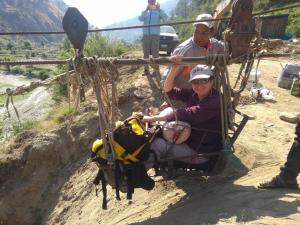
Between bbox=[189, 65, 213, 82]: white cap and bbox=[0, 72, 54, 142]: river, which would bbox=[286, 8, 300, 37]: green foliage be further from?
bbox=[189, 65, 213, 82]: white cap

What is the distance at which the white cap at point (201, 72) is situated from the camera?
168 inches

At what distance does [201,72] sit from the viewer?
431cm

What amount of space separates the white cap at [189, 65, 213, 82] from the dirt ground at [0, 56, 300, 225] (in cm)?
133

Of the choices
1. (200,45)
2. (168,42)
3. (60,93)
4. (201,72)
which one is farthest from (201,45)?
(60,93)

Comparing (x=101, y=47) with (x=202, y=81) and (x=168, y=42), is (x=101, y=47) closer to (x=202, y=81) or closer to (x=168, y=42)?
(x=168, y=42)

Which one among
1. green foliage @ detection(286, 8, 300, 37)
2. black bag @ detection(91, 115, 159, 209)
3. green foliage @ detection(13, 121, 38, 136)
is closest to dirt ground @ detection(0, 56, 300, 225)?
black bag @ detection(91, 115, 159, 209)

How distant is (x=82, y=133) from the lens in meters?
8.59

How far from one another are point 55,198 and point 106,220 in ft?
8.95

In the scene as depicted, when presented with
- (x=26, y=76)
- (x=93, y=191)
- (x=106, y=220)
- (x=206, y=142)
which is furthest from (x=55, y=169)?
(x=26, y=76)

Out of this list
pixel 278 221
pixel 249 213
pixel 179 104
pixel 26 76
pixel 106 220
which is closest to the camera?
pixel 278 221

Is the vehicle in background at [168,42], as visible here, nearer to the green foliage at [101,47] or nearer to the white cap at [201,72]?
the green foliage at [101,47]

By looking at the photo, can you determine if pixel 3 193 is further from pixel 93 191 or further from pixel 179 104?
pixel 179 104

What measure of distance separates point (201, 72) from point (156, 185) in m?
1.97

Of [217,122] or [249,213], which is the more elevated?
[217,122]
